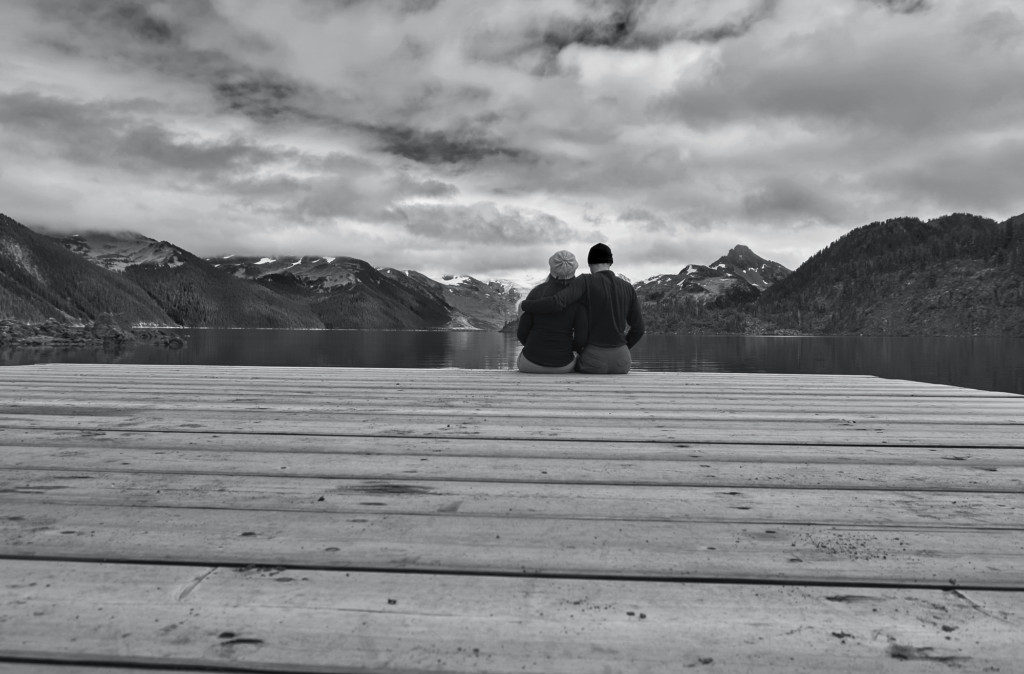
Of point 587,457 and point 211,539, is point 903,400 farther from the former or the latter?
point 211,539

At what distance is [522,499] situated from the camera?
2699 mm

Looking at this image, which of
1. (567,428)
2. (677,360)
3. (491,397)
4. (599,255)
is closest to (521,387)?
(491,397)

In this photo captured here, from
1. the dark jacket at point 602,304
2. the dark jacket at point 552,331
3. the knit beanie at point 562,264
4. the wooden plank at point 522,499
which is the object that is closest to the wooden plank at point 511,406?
the wooden plank at point 522,499

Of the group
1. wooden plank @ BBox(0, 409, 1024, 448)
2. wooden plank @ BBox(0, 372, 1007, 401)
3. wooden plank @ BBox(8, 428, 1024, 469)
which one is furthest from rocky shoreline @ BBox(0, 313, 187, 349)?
wooden plank @ BBox(8, 428, 1024, 469)

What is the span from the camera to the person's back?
30.1 ft

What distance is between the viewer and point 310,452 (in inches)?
144

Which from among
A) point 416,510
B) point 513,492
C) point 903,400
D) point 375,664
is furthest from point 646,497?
point 903,400

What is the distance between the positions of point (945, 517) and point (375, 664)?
7.98 ft

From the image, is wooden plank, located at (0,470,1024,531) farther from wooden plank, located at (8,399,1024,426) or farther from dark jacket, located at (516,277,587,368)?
dark jacket, located at (516,277,587,368)

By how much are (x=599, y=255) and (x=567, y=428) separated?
199 inches

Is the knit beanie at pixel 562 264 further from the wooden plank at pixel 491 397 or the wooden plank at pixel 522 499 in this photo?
the wooden plank at pixel 522 499

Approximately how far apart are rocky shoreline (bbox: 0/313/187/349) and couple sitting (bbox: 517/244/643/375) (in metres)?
85.4

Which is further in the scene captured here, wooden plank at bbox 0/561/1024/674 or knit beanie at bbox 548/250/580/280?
knit beanie at bbox 548/250/580/280

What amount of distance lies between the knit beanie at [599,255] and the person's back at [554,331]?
0.29m
